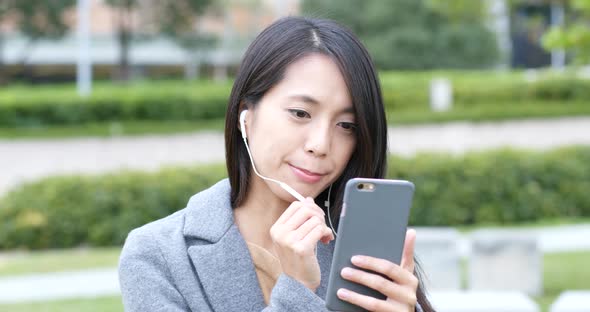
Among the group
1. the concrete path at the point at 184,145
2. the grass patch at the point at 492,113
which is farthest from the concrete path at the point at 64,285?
the grass patch at the point at 492,113

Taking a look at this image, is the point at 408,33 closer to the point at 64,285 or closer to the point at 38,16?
the point at 38,16

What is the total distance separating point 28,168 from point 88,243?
687 centimetres

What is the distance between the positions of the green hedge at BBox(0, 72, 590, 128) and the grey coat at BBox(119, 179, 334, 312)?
19.5 meters

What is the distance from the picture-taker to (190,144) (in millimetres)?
18797

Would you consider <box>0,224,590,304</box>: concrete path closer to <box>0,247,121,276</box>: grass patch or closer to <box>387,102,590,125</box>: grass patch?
<box>0,247,121,276</box>: grass patch

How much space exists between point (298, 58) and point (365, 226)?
38 cm

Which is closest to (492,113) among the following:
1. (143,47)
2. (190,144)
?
(190,144)

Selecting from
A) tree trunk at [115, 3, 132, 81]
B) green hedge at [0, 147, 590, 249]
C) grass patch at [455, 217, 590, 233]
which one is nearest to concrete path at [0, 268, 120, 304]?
green hedge at [0, 147, 590, 249]

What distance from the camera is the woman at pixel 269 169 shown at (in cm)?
180

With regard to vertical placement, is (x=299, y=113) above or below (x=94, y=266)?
above

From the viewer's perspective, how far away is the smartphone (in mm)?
1629

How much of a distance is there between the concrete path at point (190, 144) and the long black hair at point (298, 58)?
46.5ft

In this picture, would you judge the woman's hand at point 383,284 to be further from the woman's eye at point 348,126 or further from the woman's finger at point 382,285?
the woman's eye at point 348,126

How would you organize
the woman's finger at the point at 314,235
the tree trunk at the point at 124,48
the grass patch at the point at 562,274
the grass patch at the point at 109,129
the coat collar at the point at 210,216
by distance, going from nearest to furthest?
1. the woman's finger at the point at 314,235
2. the coat collar at the point at 210,216
3. the grass patch at the point at 562,274
4. the grass patch at the point at 109,129
5. the tree trunk at the point at 124,48
